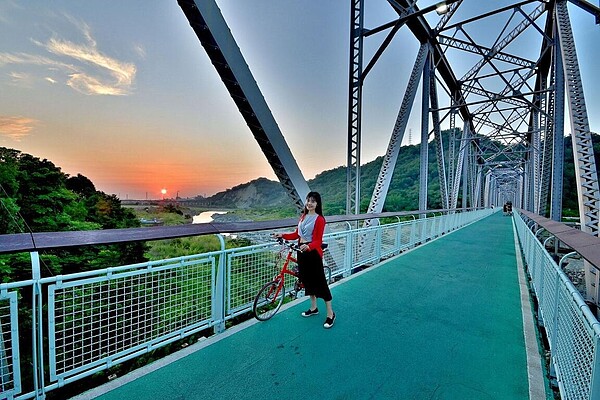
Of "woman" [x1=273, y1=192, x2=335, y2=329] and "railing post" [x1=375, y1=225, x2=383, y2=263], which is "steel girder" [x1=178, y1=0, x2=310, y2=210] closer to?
"woman" [x1=273, y1=192, x2=335, y2=329]

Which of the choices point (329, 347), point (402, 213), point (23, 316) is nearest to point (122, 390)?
point (329, 347)

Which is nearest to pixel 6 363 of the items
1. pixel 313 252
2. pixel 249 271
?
pixel 249 271

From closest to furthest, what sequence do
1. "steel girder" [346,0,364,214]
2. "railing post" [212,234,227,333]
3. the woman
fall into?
1. "railing post" [212,234,227,333]
2. the woman
3. "steel girder" [346,0,364,214]

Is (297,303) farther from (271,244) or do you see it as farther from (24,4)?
(24,4)

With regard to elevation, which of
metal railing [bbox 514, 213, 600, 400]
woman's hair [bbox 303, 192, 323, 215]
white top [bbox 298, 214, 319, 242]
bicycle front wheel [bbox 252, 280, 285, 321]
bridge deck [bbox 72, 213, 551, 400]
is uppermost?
woman's hair [bbox 303, 192, 323, 215]

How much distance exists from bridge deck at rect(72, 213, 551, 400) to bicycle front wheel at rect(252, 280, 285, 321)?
10cm

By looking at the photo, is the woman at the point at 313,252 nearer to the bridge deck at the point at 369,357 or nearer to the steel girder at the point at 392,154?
the bridge deck at the point at 369,357

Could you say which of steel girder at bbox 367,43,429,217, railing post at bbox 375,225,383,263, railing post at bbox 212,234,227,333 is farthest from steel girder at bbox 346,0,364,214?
railing post at bbox 212,234,227,333

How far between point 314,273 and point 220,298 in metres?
A: 0.96

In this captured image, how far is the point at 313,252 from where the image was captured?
2.97 metres

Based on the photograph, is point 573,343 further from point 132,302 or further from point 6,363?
point 6,363

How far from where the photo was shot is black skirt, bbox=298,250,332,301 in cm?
298

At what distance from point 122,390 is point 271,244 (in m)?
1.77

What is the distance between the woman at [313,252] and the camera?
293 centimetres
